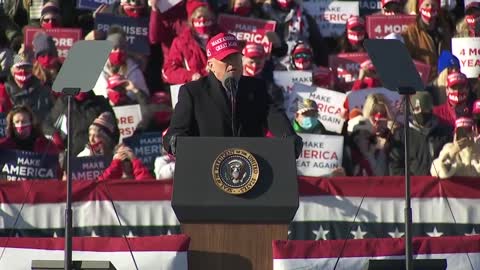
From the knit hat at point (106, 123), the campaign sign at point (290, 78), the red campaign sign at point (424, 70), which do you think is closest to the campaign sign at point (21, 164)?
the knit hat at point (106, 123)

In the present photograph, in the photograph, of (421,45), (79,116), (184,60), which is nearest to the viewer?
(79,116)

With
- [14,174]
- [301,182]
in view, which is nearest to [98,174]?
[14,174]

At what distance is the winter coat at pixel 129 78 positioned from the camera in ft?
54.1

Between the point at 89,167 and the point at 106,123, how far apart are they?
0.79 m

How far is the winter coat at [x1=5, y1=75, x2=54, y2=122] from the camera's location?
15.9 meters

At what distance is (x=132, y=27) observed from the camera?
57.1 feet

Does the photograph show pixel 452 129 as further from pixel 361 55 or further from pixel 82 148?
pixel 82 148

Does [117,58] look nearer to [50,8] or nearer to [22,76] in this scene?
[22,76]

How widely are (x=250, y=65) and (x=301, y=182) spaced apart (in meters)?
2.95

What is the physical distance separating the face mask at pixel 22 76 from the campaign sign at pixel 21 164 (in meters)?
1.74

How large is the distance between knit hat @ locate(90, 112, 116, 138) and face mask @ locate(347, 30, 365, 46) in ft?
11.3

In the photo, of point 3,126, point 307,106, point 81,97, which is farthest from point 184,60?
point 3,126

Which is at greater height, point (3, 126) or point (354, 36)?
point (354, 36)

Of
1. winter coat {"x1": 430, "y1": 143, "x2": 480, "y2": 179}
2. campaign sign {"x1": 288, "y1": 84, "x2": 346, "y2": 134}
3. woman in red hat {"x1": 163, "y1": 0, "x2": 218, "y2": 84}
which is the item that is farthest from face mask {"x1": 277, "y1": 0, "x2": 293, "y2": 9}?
winter coat {"x1": 430, "y1": 143, "x2": 480, "y2": 179}
